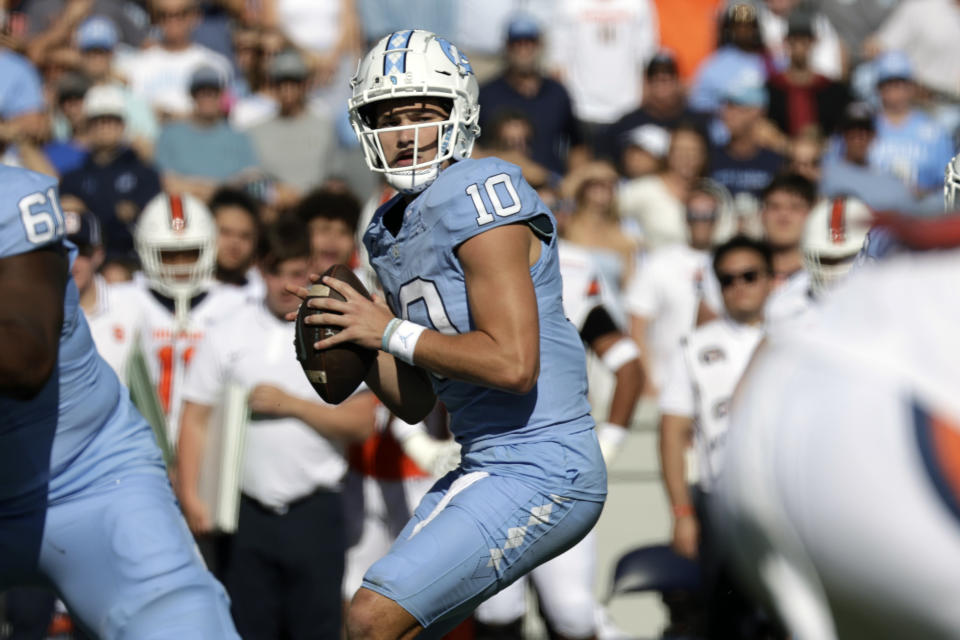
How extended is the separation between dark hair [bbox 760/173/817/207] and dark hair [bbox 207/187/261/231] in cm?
263

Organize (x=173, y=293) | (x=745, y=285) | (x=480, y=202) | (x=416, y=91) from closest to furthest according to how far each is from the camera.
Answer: (x=480, y=202)
(x=416, y=91)
(x=745, y=285)
(x=173, y=293)

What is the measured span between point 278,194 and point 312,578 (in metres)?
3.92

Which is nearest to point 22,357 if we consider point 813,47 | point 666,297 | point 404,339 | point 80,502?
point 80,502

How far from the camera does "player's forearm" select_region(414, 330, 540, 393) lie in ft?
10.7

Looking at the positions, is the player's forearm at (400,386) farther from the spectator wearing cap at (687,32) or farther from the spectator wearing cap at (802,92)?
the spectator wearing cap at (687,32)

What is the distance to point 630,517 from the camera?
7164 mm

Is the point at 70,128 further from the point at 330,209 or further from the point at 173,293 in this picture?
the point at 330,209

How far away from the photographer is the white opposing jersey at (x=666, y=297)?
7.41m

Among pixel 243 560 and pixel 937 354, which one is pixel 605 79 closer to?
pixel 243 560

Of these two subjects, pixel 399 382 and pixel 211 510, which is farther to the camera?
pixel 211 510

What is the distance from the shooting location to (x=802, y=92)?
956 centimetres

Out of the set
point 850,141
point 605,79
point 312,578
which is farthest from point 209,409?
point 605,79

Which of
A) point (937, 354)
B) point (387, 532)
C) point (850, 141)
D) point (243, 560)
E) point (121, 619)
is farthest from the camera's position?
point (850, 141)

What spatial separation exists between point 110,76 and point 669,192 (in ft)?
12.5
